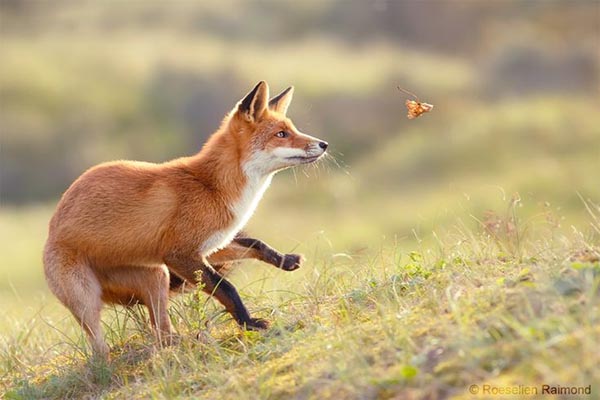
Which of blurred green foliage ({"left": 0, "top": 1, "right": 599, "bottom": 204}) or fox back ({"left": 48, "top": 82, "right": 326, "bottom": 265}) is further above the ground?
fox back ({"left": 48, "top": 82, "right": 326, "bottom": 265})

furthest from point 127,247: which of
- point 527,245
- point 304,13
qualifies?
→ point 304,13

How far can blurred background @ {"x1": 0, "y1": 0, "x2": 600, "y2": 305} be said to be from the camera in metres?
20.7

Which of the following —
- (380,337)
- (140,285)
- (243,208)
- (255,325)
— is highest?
(243,208)

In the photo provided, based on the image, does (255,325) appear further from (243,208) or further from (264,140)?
(264,140)

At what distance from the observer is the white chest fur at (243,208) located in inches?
288

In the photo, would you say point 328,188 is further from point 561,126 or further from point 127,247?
point 127,247

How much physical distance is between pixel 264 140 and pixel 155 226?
50.1 inches

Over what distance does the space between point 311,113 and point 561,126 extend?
28.7ft

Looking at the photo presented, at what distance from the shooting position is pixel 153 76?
34.4 m

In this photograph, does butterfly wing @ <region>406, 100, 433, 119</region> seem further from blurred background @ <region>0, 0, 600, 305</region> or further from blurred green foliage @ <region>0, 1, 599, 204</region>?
blurred green foliage @ <region>0, 1, 599, 204</region>

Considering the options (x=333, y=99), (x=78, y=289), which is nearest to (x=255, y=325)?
(x=78, y=289)

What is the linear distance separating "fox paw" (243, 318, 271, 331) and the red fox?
0.15m

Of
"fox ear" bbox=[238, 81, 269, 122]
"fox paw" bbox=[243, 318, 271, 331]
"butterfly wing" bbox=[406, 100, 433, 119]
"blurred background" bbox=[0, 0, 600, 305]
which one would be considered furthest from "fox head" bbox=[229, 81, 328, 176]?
"blurred background" bbox=[0, 0, 600, 305]

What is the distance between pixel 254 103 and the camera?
7.93m
